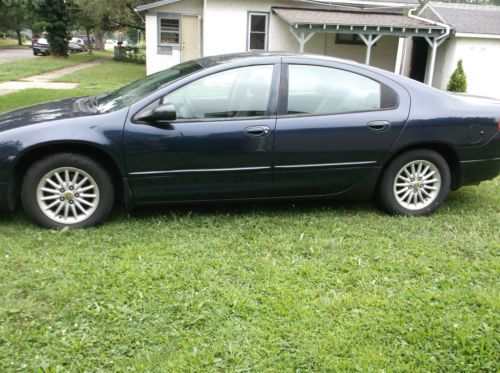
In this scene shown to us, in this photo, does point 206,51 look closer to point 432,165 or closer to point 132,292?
point 432,165

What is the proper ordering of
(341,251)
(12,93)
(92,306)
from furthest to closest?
(12,93) < (341,251) < (92,306)

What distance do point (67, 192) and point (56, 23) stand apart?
2757 centimetres

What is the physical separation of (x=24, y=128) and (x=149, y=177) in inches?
41.7

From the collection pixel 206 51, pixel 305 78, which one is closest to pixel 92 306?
pixel 305 78

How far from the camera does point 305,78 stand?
4.39 metres

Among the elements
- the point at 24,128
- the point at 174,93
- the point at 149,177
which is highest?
the point at 174,93

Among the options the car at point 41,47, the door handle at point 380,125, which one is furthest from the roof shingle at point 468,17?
the car at point 41,47

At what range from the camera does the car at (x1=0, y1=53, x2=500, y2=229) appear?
13.1 ft

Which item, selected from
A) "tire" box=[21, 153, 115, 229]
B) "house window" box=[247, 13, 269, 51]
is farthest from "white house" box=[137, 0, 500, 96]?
"tire" box=[21, 153, 115, 229]

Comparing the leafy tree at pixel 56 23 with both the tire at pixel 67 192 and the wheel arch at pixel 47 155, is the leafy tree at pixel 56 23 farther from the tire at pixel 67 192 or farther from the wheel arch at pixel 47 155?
the tire at pixel 67 192

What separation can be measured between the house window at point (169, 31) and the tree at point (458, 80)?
9.60 m

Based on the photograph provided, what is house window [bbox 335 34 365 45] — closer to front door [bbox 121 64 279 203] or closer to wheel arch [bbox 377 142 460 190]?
wheel arch [bbox 377 142 460 190]

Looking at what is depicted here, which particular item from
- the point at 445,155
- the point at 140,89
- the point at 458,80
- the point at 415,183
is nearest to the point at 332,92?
the point at 415,183

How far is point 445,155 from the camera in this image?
4707mm
